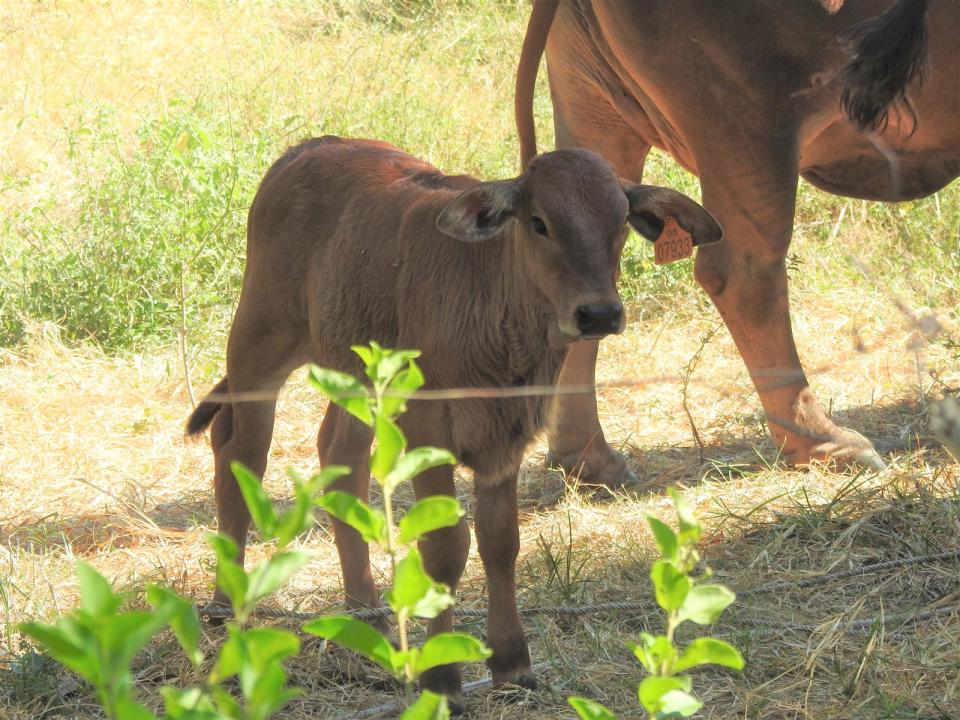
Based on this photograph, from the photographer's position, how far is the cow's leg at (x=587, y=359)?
521 cm

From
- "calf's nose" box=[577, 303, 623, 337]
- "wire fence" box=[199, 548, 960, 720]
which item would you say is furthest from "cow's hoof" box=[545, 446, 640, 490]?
"calf's nose" box=[577, 303, 623, 337]

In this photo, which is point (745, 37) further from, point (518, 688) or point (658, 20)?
point (518, 688)

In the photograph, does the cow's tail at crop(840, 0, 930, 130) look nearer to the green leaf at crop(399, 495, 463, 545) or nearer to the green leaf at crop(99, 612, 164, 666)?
the green leaf at crop(399, 495, 463, 545)

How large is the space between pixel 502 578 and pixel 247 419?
1123 mm

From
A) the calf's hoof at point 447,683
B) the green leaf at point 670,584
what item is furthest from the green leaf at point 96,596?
the calf's hoof at point 447,683

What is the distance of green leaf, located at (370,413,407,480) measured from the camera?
130 centimetres

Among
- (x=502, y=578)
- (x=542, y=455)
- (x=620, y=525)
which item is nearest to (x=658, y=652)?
(x=502, y=578)

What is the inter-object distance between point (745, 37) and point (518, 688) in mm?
2540

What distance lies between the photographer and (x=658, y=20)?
Result: 465cm

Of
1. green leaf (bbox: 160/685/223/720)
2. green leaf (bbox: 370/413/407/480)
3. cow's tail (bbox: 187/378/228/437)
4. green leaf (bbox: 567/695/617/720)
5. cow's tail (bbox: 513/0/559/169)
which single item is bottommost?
cow's tail (bbox: 187/378/228/437)

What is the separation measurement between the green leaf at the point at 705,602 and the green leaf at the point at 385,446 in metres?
0.38

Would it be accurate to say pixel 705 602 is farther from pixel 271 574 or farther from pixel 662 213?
pixel 662 213

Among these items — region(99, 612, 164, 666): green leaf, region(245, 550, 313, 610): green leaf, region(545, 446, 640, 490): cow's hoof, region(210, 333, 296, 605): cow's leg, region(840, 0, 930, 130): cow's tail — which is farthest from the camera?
region(545, 446, 640, 490): cow's hoof

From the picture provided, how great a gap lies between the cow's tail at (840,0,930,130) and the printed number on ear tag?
26.0 inches
